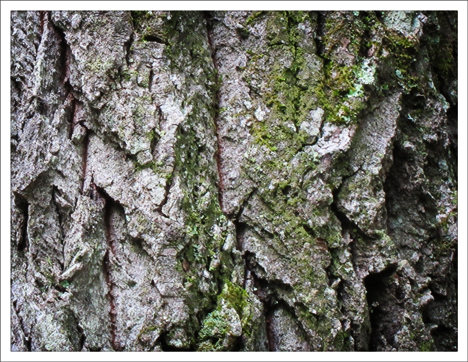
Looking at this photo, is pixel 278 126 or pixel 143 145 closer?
pixel 143 145

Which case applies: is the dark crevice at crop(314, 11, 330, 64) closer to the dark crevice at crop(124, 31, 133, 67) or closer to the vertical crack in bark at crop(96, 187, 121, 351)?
the dark crevice at crop(124, 31, 133, 67)

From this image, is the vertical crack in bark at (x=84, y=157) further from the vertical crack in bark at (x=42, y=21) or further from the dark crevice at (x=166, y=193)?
the vertical crack in bark at (x=42, y=21)

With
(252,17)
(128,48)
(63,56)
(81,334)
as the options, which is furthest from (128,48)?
(81,334)

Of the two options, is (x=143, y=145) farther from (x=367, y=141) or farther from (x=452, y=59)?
(x=452, y=59)

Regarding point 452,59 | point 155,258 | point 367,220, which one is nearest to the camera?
point 155,258

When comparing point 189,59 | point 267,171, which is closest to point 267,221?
point 267,171

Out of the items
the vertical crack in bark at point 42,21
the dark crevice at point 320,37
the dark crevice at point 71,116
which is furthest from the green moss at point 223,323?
the vertical crack in bark at point 42,21

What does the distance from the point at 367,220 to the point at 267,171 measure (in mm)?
415

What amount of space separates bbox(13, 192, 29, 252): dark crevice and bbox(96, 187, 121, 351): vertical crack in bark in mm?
286

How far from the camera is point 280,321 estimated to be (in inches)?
53.7

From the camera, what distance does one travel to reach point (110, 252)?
132 centimetres

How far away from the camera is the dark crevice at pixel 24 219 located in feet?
4.52

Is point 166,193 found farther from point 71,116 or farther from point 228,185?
point 71,116

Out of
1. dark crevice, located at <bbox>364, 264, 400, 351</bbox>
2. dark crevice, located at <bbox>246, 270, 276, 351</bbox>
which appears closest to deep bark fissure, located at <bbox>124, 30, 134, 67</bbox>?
dark crevice, located at <bbox>246, 270, 276, 351</bbox>
